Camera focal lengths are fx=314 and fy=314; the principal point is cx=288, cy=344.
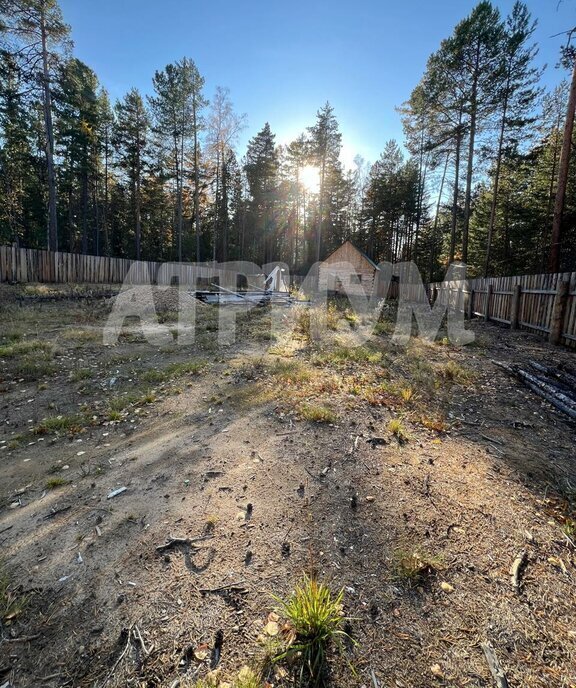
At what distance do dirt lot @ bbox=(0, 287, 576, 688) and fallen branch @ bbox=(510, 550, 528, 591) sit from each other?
3 centimetres

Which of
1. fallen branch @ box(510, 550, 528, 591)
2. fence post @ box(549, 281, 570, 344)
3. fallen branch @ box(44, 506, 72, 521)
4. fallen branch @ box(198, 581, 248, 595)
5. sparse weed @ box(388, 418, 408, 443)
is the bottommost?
fallen branch @ box(44, 506, 72, 521)

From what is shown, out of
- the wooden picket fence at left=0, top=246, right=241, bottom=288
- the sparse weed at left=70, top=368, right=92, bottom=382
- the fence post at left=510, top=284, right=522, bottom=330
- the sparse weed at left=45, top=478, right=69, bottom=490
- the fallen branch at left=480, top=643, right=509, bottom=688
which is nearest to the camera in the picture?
the fallen branch at left=480, top=643, right=509, bottom=688

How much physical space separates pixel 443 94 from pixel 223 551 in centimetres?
2030

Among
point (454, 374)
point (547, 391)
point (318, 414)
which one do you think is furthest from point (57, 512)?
point (547, 391)

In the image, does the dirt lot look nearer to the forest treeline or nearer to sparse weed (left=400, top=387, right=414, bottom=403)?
sparse weed (left=400, top=387, right=414, bottom=403)

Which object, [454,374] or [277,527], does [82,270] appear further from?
[277,527]

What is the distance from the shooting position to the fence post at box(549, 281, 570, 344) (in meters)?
7.11

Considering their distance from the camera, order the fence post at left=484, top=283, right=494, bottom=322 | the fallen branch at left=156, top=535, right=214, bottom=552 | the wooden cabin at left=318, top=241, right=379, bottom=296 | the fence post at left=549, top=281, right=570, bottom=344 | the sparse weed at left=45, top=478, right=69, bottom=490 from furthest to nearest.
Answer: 1. the wooden cabin at left=318, top=241, right=379, bottom=296
2. the fence post at left=484, top=283, right=494, bottom=322
3. the fence post at left=549, top=281, right=570, bottom=344
4. the sparse weed at left=45, top=478, right=69, bottom=490
5. the fallen branch at left=156, top=535, right=214, bottom=552

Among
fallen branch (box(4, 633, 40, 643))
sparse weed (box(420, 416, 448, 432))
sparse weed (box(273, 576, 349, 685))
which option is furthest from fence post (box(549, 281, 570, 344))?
fallen branch (box(4, 633, 40, 643))

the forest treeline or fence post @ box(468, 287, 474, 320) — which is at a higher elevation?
the forest treeline

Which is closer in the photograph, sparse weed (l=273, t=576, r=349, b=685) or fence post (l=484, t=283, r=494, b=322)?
sparse weed (l=273, t=576, r=349, b=685)

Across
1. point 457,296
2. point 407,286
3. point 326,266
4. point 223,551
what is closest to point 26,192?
point 326,266

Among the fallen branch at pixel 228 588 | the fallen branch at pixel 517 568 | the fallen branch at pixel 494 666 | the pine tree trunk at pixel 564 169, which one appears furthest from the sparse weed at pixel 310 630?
the pine tree trunk at pixel 564 169

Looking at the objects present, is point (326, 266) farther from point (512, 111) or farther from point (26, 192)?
point (26, 192)
